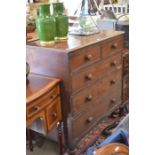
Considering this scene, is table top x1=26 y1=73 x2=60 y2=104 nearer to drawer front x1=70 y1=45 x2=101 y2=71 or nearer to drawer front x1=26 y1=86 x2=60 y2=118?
drawer front x1=26 y1=86 x2=60 y2=118

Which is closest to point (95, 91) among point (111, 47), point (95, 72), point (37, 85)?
point (95, 72)

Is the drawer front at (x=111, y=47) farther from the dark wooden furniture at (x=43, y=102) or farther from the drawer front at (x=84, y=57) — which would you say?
the dark wooden furniture at (x=43, y=102)

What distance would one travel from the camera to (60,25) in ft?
5.63

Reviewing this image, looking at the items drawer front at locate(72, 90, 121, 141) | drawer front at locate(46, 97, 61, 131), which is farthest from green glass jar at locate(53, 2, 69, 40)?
drawer front at locate(72, 90, 121, 141)

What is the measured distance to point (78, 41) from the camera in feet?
→ 5.75

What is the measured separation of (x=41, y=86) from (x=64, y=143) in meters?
0.51

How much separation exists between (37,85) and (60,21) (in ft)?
1.64

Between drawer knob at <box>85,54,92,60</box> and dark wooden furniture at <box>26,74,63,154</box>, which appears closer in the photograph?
dark wooden furniture at <box>26,74,63,154</box>

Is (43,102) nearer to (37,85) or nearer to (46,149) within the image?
(37,85)

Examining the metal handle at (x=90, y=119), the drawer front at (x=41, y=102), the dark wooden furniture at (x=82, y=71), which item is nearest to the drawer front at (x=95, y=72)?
the dark wooden furniture at (x=82, y=71)

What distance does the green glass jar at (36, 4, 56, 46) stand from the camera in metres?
1.59

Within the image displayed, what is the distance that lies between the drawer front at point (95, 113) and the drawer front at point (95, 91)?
0.18 feet

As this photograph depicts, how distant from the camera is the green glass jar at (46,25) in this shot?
62.7 inches
